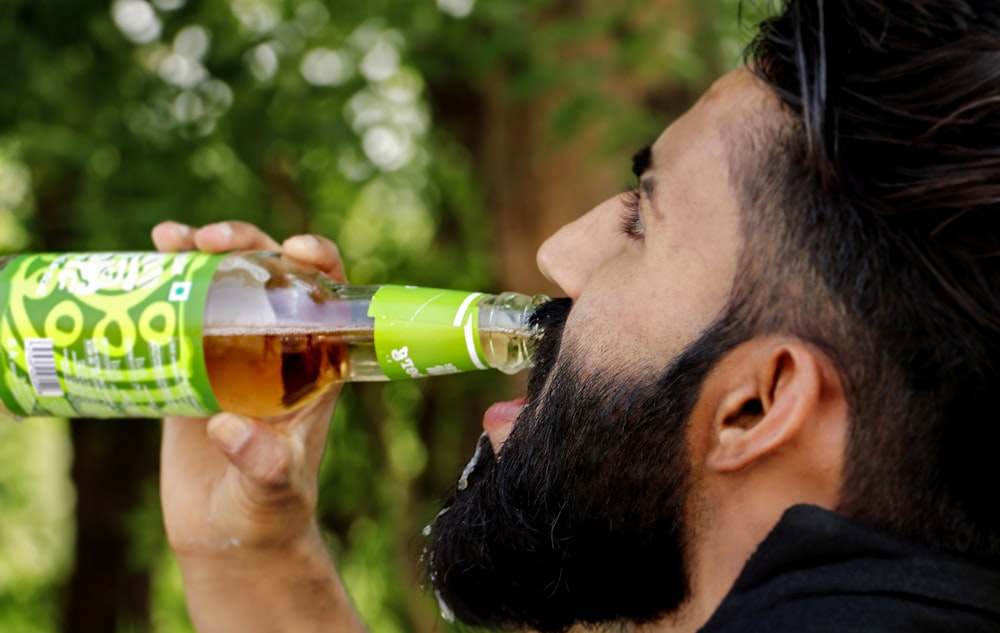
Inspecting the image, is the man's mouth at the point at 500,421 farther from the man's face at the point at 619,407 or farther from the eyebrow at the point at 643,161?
the eyebrow at the point at 643,161

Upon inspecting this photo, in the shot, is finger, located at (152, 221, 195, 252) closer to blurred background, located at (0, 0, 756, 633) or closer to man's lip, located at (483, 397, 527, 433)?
man's lip, located at (483, 397, 527, 433)

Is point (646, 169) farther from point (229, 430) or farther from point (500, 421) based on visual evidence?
point (229, 430)

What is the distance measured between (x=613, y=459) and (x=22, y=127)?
198 centimetres

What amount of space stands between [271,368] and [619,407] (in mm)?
555

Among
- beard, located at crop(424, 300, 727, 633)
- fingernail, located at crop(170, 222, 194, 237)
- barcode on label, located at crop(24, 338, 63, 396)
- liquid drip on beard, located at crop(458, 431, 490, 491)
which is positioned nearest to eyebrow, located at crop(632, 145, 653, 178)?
beard, located at crop(424, 300, 727, 633)

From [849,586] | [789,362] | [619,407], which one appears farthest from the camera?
[619,407]

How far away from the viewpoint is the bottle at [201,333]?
1.41 m

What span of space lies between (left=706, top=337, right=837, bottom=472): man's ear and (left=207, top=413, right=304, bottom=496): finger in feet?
2.26

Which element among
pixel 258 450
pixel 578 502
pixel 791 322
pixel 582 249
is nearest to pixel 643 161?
pixel 582 249

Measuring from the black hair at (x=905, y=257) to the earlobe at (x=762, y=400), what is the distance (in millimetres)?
29

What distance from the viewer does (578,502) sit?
134 cm

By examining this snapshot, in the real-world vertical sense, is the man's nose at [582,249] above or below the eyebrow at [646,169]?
below

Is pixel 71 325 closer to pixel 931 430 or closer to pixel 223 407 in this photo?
pixel 223 407

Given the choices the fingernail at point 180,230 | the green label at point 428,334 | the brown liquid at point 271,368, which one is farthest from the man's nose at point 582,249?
the fingernail at point 180,230
